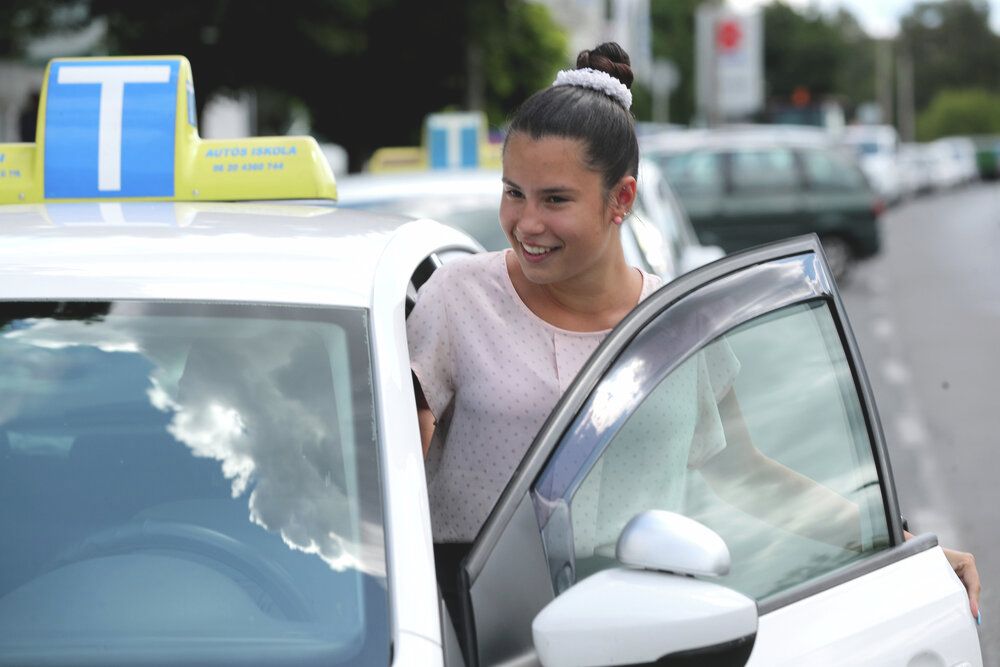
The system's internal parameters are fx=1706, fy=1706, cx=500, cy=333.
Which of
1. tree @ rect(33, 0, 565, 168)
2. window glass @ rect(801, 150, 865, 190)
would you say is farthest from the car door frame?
window glass @ rect(801, 150, 865, 190)

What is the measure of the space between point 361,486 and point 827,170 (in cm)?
1741

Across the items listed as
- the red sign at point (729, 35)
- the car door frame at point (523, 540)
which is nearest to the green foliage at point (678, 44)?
the red sign at point (729, 35)

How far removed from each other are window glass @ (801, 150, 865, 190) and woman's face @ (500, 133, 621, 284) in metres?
16.8

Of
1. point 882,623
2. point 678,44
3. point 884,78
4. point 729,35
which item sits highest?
point 882,623

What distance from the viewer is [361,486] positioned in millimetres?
2352

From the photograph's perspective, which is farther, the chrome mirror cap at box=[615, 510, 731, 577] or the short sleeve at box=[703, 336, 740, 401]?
the short sleeve at box=[703, 336, 740, 401]

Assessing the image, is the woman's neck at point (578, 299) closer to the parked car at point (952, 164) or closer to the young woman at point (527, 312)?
the young woman at point (527, 312)

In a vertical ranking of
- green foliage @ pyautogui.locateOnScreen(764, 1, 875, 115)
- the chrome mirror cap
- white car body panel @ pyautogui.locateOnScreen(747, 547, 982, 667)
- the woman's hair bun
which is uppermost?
the woman's hair bun

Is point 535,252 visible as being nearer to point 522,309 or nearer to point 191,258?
point 522,309

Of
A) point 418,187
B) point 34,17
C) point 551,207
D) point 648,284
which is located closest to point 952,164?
point 34,17

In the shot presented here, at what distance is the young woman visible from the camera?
2621 millimetres

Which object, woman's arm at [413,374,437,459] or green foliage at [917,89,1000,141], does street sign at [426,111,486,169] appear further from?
green foliage at [917,89,1000,141]

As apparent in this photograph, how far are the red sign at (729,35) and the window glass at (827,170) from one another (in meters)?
25.3

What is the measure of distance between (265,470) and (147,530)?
0.60 ft
